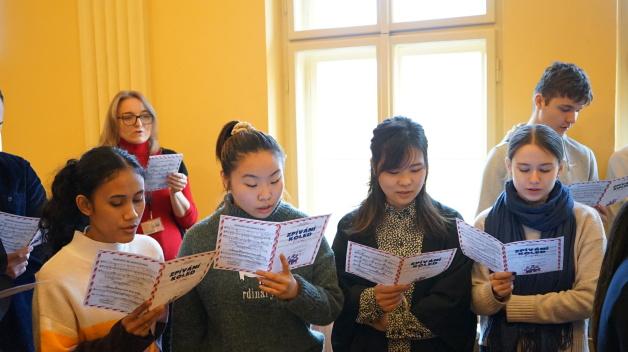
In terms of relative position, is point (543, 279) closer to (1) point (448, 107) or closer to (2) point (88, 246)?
(2) point (88, 246)

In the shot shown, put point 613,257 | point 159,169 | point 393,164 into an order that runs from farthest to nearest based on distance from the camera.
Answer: point 159,169, point 393,164, point 613,257

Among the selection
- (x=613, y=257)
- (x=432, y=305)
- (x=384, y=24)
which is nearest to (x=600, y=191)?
(x=432, y=305)

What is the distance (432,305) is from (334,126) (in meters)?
2.06

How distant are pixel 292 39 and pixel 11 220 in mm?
2124

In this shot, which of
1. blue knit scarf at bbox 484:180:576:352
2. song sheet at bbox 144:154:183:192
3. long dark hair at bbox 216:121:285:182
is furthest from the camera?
song sheet at bbox 144:154:183:192

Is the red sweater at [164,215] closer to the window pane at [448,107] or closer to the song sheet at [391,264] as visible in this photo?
the song sheet at [391,264]

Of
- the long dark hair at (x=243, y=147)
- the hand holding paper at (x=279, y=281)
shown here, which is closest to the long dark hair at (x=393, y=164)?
the long dark hair at (x=243, y=147)

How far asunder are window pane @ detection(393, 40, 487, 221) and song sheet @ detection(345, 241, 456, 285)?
1.80 metres

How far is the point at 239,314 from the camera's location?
72.9 inches

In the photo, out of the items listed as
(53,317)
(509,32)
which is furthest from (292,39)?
(53,317)

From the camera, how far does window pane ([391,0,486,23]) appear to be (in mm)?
3422

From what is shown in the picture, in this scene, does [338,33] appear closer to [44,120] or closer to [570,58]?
[570,58]

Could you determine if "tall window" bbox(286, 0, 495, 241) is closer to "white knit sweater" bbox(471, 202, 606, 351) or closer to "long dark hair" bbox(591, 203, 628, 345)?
"white knit sweater" bbox(471, 202, 606, 351)

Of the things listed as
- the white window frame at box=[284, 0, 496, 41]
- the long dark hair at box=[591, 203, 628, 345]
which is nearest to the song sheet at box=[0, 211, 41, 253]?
the long dark hair at box=[591, 203, 628, 345]
